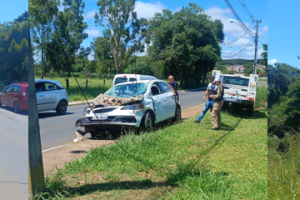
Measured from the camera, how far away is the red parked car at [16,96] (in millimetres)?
2879

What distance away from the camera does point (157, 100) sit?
8.27 meters

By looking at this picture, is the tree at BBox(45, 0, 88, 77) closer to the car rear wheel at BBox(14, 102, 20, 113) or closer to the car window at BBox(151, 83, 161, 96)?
the car rear wheel at BBox(14, 102, 20, 113)

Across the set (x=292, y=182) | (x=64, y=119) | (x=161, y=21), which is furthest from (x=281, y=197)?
(x=64, y=119)

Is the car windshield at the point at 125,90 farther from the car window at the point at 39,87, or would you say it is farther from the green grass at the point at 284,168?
the green grass at the point at 284,168

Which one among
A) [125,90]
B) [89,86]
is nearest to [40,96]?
[89,86]

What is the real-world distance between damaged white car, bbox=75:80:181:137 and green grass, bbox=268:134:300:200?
3.22 meters

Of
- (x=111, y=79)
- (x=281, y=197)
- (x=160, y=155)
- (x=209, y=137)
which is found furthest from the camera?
(x=209, y=137)

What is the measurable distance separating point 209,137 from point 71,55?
13.4ft

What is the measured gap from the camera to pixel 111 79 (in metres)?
6.43

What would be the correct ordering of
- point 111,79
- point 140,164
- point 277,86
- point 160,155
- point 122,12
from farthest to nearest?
1. point 111,79
2. point 122,12
3. point 160,155
4. point 140,164
5. point 277,86

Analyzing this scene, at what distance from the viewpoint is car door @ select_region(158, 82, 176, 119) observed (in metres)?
8.87

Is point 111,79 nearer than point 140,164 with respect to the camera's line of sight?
No

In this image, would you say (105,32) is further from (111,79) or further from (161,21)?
(161,21)

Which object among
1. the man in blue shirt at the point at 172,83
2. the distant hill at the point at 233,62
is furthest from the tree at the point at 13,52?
the distant hill at the point at 233,62
